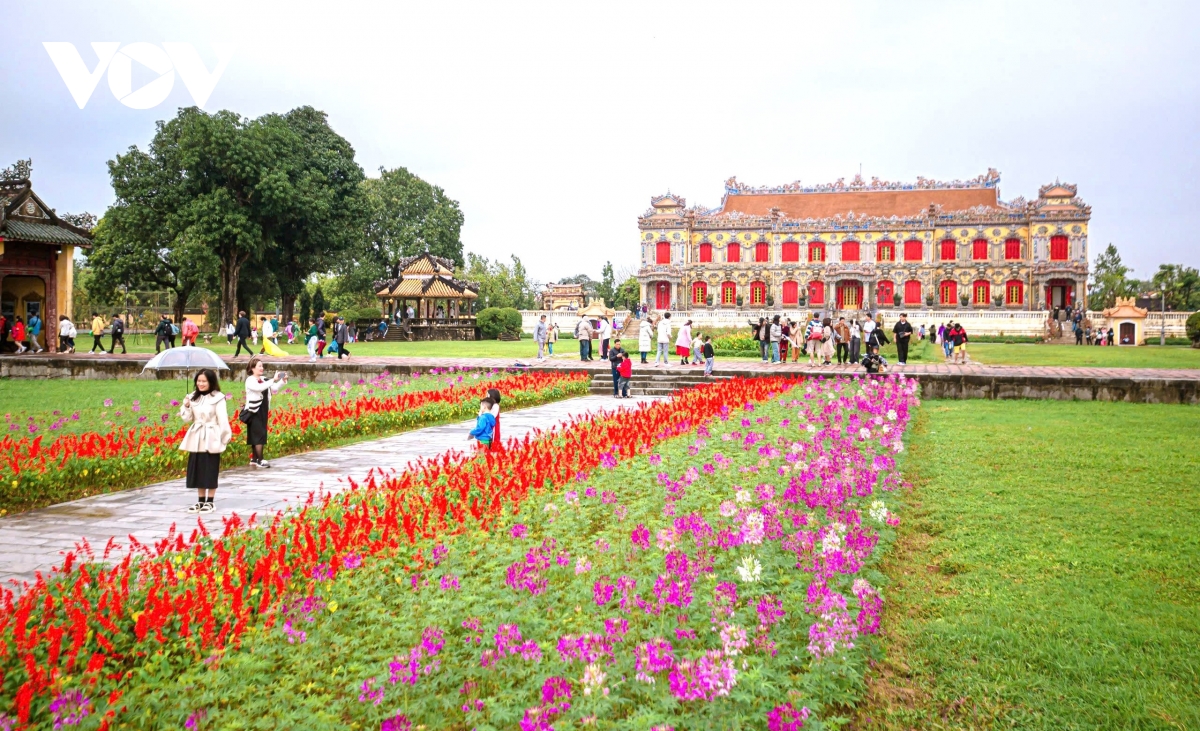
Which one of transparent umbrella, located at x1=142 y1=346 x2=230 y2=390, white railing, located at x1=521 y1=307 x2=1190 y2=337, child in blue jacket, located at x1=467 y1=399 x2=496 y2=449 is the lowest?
child in blue jacket, located at x1=467 y1=399 x2=496 y2=449

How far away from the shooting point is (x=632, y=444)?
8.45 meters

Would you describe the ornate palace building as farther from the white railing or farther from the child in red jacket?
the child in red jacket

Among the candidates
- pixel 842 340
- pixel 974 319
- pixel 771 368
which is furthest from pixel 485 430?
pixel 974 319

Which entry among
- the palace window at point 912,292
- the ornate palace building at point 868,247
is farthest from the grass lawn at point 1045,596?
the palace window at point 912,292

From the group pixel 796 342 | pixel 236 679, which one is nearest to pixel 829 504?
pixel 236 679

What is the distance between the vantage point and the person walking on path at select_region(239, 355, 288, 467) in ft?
30.8

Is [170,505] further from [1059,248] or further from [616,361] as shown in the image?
[1059,248]

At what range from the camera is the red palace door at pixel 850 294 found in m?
60.4

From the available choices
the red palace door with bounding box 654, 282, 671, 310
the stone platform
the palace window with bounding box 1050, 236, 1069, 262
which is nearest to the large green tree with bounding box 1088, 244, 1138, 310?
the palace window with bounding box 1050, 236, 1069, 262

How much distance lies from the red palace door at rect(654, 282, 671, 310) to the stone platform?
1611 inches

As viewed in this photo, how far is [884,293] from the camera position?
198 feet

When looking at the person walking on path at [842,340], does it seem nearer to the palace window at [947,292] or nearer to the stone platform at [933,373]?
the stone platform at [933,373]

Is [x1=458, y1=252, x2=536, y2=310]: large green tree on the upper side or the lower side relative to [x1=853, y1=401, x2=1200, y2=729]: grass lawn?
upper

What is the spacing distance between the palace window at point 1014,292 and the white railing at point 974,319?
536cm
